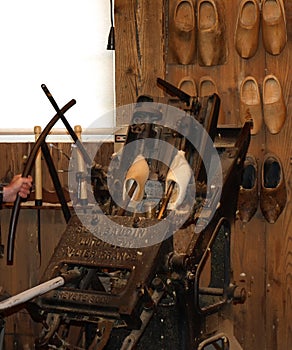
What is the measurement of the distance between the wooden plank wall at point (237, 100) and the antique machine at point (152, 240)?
44 cm

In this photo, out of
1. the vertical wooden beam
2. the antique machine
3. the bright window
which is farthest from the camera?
the bright window

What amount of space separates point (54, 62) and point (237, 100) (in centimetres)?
106

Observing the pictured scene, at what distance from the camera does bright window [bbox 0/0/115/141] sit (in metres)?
3.96

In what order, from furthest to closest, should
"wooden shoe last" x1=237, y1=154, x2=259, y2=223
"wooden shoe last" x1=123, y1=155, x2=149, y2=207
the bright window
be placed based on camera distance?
1. the bright window
2. "wooden shoe last" x1=237, y1=154, x2=259, y2=223
3. "wooden shoe last" x1=123, y1=155, x2=149, y2=207

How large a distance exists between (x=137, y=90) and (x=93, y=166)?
0.98 metres

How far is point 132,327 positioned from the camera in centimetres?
248

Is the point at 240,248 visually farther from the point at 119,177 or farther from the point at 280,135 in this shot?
the point at 119,177

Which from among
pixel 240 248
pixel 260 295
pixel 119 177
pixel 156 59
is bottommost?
pixel 260 295

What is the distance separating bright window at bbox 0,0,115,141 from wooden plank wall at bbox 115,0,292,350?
0.23 metres

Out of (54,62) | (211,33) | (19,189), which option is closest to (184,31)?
(211,33)

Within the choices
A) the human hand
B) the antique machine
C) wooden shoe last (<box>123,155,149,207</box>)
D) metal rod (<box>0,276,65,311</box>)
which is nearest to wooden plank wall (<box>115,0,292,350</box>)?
the antique machine

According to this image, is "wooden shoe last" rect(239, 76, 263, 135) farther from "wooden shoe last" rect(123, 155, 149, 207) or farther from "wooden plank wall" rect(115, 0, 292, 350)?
"wooden shoe last" rect(123, 155, 149, 207)

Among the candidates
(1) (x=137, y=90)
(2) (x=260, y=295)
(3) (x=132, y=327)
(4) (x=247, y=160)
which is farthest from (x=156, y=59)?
(3) (x=132, y=327)

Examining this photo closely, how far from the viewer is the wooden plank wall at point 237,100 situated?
353 centimetres
